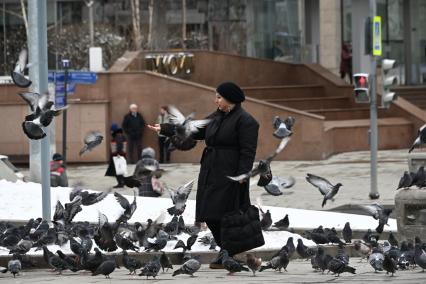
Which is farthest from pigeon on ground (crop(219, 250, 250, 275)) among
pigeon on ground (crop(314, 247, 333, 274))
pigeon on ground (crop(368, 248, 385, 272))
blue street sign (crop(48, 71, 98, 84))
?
blue street sign (crop(48, 71, 98, 84))

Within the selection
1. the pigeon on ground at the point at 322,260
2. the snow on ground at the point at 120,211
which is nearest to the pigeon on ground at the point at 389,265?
the pigeon on ground at the point at 322,260

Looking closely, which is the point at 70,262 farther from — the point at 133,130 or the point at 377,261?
the point at 133,130

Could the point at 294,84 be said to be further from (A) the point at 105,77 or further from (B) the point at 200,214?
(B) the point at 200,214

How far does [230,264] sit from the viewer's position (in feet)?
36.0

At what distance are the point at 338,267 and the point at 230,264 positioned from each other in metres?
0.89

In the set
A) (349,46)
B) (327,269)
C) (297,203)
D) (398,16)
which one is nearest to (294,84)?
(349,46)

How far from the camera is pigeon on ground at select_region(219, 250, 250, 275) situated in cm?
1097

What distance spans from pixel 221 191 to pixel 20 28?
3892cm

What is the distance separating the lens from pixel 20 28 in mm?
49000

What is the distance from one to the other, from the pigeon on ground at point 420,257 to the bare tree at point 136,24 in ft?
113

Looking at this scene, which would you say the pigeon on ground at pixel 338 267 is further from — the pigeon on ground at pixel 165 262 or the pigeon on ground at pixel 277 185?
the pigeon on ground at pixel 277 185

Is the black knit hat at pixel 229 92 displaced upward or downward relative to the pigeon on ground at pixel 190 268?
upward

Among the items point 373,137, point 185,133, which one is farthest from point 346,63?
point 185,133

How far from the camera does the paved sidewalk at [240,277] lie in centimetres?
1059
